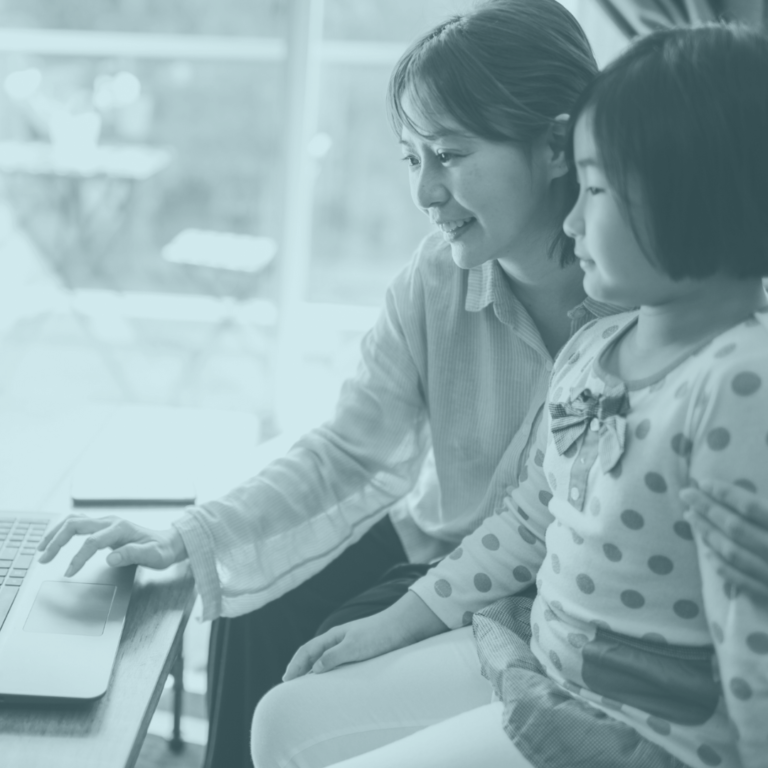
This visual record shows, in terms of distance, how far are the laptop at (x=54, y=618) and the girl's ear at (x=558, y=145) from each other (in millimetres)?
668

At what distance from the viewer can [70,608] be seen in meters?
1.06

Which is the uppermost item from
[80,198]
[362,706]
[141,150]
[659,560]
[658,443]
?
[141,150]

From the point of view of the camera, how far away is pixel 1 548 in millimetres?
1178

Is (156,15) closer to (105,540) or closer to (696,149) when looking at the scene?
(105,540)

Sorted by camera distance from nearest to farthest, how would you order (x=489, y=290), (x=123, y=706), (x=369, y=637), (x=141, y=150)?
(x=123, y=706) → (x=369, y=637) → (x=489, y=290) → (x=141, y=150)

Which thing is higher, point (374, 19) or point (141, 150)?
point (374, 19)

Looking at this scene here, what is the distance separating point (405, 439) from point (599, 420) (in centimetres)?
51

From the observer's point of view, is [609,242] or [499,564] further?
[499,564]

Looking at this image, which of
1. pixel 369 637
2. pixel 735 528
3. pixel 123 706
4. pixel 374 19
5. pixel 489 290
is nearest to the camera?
pixel 735 528

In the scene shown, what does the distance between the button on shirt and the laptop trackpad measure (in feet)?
0.50

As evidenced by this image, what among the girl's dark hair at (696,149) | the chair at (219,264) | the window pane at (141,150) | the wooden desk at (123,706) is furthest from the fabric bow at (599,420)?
the window pane at (141,150)

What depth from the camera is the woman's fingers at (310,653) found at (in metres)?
1.13

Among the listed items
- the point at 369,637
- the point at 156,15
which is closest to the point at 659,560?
the point at 369,637

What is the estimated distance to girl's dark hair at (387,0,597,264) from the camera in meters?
1.14
